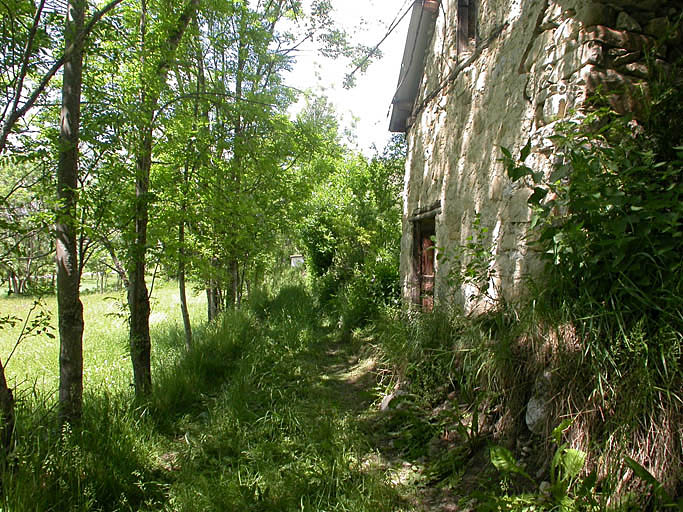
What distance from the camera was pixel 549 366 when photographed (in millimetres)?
2227

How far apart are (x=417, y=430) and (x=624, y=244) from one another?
82.4 inches

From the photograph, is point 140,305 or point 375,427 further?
point 140,305

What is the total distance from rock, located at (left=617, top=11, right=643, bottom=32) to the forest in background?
362 mm

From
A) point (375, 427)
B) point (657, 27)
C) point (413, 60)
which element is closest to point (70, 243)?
point (375, 427)

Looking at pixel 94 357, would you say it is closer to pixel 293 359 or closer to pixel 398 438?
pixel 293 359

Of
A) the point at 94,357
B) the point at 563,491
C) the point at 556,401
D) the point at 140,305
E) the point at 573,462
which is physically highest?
the point at 140,305

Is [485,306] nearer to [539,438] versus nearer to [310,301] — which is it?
[539,438]

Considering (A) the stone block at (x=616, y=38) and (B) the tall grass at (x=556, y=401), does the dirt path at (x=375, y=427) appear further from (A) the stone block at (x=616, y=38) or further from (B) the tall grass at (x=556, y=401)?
(A) the stone block at (x=616, y=38)

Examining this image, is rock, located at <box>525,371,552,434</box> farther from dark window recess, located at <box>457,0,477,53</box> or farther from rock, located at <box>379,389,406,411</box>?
dark window recess, located at <box>457,0,477,53</box>

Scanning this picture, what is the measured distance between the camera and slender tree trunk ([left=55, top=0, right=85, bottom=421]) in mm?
2738

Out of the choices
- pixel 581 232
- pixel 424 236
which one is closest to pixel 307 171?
pixel 424 236

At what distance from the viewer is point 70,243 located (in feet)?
9.33

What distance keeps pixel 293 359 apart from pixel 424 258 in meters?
2.43

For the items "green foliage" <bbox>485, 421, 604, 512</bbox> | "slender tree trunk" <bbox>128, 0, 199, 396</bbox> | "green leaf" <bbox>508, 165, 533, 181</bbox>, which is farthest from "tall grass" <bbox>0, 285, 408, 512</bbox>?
"green leaf" <bbox>508, 165, 533, 181</bbox>
